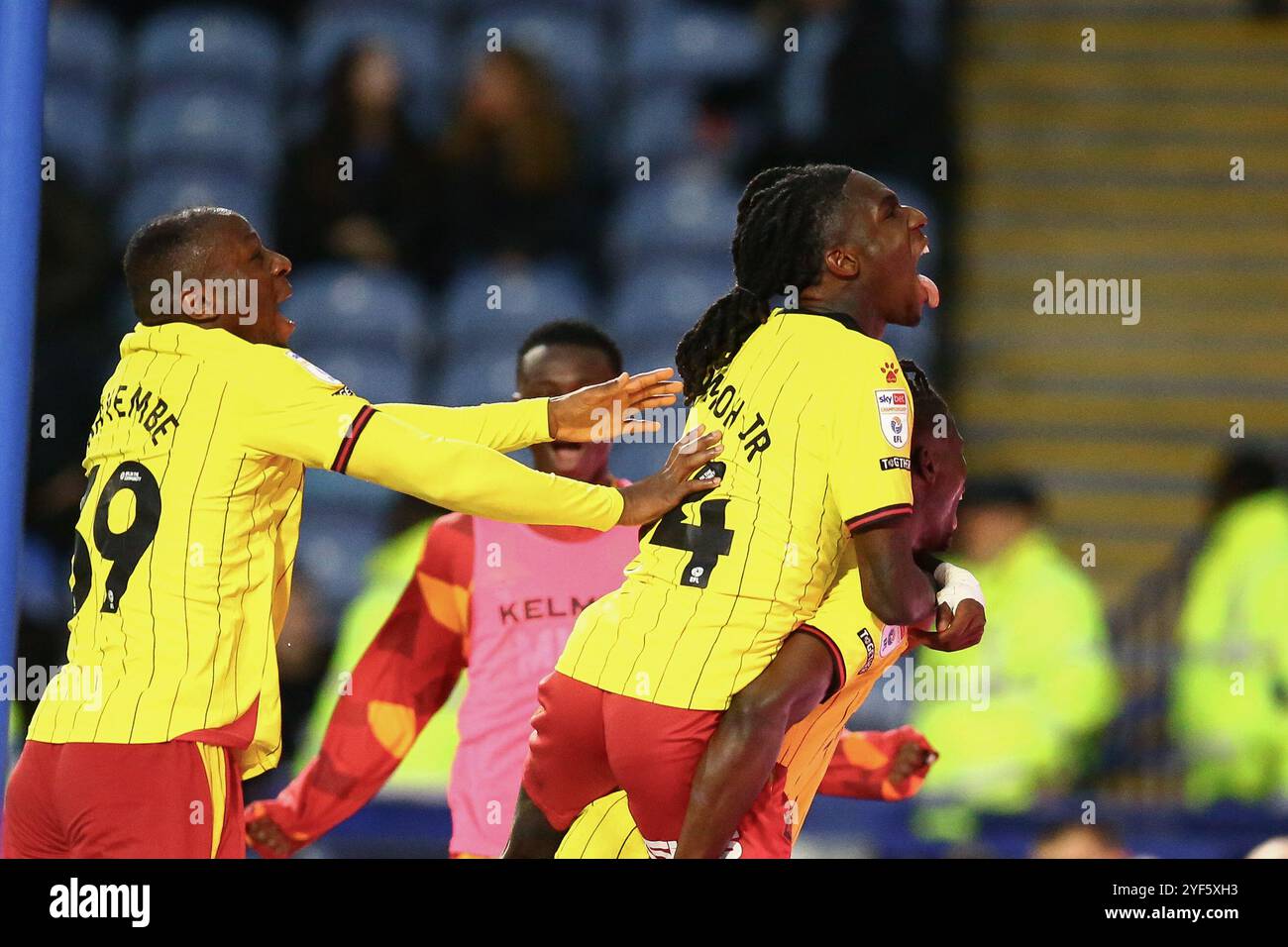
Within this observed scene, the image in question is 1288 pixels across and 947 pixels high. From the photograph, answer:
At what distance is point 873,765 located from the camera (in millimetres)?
3535

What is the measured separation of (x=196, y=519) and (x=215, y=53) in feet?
20.0

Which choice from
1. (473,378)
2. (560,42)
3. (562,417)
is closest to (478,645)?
(562,417)

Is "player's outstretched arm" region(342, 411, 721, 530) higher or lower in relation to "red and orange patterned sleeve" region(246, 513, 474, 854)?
higher

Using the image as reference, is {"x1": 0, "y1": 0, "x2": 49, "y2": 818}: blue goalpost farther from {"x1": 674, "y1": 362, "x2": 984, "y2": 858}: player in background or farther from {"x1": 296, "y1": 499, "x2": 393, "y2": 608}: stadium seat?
{"x1": 296, "y1": 499, "x2": 393, "y2": 608}: stadium seat

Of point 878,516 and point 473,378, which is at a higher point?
point 878,516

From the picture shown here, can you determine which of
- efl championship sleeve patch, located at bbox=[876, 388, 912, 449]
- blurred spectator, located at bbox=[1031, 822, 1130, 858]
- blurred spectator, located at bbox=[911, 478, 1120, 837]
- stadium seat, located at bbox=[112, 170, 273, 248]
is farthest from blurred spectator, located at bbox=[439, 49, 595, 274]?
efl championship sleeve patch, located at bbox=[876, 388, 912, 449]

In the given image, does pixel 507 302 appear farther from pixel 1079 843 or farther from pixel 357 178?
pixel 1079 843

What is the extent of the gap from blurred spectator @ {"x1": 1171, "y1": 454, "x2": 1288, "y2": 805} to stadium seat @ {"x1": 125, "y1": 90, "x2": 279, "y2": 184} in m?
4.41

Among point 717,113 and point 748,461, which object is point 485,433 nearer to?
point 748,461

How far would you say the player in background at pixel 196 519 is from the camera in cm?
287

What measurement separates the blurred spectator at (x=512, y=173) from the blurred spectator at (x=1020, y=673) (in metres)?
2.41

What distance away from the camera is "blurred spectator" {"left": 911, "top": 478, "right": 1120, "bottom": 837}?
6.16 m
